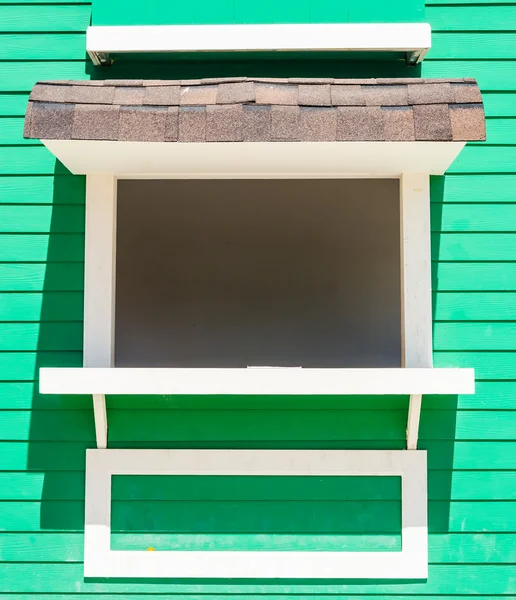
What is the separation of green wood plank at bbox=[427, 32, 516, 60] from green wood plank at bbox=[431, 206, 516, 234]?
59 centimetres

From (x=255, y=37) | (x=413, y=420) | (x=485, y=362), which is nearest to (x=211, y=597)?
(x=413, y=420)

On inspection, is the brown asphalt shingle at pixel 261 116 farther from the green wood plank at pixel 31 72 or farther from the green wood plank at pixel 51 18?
the green wood plank at pixel 51 18

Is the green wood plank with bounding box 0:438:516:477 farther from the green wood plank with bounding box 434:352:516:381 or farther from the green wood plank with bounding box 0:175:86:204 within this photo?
the green wood plank with bounding box 0:175:86:204

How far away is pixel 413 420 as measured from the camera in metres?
2.20

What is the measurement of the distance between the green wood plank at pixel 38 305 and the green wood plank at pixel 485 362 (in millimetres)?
1421

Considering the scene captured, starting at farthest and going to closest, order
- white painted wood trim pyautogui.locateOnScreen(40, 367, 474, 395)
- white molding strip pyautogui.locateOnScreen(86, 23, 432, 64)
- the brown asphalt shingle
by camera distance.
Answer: white molding strip pyautogui.locateOnScreen(86, 23, 432, 64) → white painted wood trim pyautogui.locateOnScreen(40, 367, 474, 395) → the brown asphalt shingle

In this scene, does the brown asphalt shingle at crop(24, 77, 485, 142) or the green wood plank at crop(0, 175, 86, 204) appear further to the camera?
the green wood plank at crop(0, 175, 86, 204)

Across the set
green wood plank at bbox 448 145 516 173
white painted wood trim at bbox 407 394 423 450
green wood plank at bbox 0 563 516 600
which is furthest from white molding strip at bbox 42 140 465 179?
green wood plank at bbox 0 563 516 600

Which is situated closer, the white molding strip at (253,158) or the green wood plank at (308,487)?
the white molding strip at (253,158)

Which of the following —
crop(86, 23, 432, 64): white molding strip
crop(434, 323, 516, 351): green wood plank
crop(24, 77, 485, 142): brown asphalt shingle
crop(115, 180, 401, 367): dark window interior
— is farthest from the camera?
crop(115, 180, 401, 367): dark window interior

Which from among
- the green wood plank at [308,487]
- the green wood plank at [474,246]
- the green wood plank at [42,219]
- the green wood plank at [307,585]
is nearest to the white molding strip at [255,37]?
the green wood plank at [42,219]

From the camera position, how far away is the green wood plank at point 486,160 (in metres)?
2.29

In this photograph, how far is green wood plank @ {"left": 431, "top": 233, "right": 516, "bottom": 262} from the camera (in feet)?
7.47

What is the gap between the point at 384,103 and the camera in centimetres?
188
